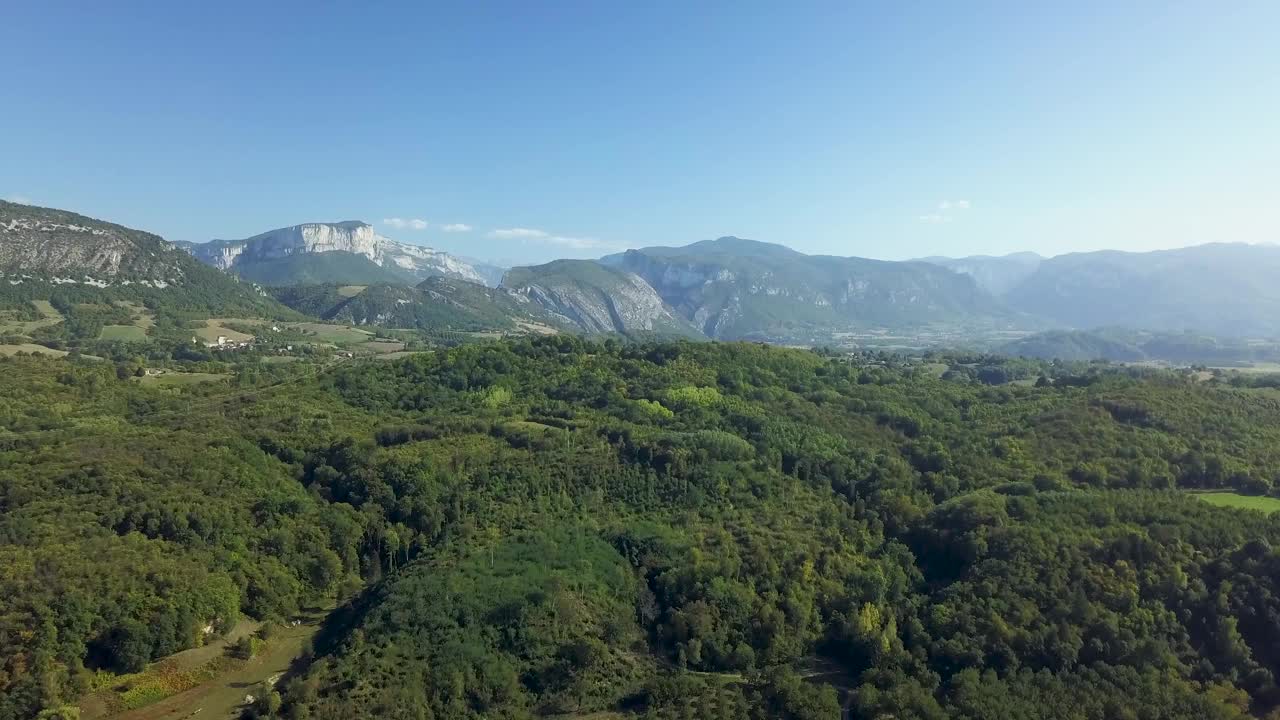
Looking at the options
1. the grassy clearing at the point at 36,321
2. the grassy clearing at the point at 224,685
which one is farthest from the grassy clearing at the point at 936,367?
the grassy clearing at the point at 36,321

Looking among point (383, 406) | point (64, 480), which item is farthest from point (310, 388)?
point (64, 480)

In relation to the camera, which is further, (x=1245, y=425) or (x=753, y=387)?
(x=753, y=387)

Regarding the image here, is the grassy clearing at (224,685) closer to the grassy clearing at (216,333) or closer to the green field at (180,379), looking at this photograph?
the green field at (180,379)

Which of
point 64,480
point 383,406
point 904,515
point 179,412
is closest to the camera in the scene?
point 64,480

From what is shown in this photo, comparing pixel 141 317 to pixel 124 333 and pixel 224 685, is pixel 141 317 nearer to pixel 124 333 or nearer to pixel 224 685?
pixel 124 333

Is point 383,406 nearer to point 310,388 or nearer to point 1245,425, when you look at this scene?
point 310,388

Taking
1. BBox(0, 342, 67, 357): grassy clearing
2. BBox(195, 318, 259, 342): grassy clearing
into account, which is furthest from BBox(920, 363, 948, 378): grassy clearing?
BBox(0, 342, 67, 357): grassy clearing
